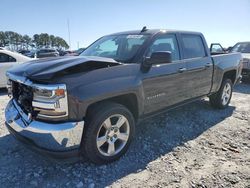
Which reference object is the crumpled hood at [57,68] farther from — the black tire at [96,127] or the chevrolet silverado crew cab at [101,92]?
the black tire at [96,127]

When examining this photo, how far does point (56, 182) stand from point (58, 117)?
0.82 meters

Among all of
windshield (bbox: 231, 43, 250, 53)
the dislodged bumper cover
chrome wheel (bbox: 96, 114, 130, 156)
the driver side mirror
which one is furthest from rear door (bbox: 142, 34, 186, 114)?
windshield (bbox: 231, 43, 250, 53)

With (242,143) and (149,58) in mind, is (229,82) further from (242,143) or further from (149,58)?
(149,58)

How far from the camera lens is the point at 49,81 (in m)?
2.75

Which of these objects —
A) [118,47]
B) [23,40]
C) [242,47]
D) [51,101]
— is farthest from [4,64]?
[23,40]

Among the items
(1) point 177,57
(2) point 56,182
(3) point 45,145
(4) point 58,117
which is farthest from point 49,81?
(1) point 177,57

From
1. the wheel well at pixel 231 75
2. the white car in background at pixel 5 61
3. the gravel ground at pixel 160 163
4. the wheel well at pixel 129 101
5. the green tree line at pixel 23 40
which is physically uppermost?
the green tree line at pixel 23 40

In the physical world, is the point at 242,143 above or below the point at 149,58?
below

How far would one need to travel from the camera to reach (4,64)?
7887mm

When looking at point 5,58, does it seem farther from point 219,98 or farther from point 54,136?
point 219,98

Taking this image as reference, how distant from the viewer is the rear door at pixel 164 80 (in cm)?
370

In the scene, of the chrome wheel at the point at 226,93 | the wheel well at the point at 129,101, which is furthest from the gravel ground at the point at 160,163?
the chrome wheel at the point at 226,93

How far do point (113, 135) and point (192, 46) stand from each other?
259 centimetres

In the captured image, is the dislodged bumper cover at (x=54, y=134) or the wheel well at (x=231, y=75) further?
the wheel well at (x=231, y=75)
